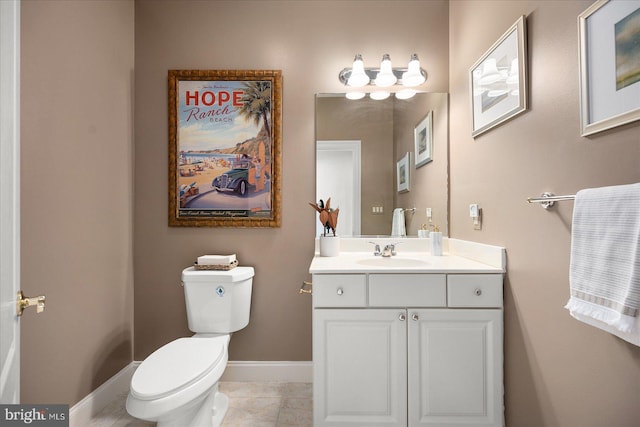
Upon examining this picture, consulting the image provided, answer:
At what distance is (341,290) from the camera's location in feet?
4.99

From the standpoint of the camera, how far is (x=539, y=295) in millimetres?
1265

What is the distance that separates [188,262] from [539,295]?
1.96 m

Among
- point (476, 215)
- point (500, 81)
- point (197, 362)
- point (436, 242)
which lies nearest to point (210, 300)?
point (197, 362)

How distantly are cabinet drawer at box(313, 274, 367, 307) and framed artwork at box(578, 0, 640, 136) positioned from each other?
101 centimetres

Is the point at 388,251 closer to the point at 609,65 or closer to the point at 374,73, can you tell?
the point at 374,73

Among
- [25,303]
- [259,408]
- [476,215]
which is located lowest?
[259,408]

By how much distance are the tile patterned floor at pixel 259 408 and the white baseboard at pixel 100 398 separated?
0.11 feet

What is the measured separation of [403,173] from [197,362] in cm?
158

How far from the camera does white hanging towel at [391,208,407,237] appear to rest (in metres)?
2.14

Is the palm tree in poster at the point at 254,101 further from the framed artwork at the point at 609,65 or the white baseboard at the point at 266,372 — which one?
the framed artwork at the point at 609,65

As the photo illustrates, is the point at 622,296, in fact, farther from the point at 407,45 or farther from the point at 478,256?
Result: the point at 407,45

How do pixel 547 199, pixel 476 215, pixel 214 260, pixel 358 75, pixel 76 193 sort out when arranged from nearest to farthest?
1. pixel 547 199
2. pixel 76 193
3. pixel 476 215
4. pixel 214 260
5. pixel 358 75

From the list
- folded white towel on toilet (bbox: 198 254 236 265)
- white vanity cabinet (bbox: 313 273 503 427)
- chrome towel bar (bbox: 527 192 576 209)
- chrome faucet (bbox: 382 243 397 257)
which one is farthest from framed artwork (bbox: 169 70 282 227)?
chrome towel bar (bbox: 527 192 576 209)

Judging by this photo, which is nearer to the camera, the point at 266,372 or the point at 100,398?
the point at 100,398
